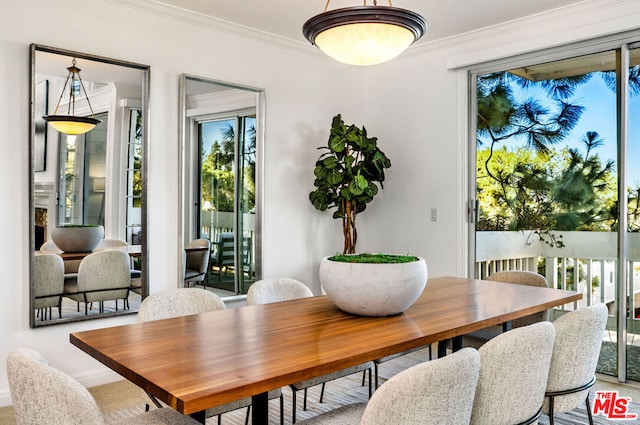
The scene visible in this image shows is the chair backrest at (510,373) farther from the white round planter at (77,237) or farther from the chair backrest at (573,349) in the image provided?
the white round planter at (77,237)

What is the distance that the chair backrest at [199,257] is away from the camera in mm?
3713

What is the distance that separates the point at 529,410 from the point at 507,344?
11.5 inches

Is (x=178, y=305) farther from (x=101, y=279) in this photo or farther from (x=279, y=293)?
(x=101, y=279)

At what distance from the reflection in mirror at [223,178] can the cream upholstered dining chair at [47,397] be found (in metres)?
2.31

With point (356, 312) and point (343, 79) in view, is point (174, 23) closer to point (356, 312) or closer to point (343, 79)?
point (343, 79)

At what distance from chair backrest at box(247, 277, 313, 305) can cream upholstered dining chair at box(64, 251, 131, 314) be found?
1132 mm

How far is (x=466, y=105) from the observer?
418 centimetres

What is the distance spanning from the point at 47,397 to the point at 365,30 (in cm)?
164

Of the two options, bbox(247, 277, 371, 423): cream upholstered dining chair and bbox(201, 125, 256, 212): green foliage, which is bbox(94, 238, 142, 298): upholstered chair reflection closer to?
bbox(201, 125, 256, 212): green foliage

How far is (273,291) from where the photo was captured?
2699 mm

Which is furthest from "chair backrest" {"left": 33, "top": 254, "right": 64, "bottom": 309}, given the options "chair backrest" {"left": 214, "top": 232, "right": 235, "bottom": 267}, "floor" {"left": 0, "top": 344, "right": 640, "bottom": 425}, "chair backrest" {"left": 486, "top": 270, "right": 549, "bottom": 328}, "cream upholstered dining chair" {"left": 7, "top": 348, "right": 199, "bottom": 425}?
"chair backrest" {"left": 486, "top": 270, "right": 549, "bottom": 328}

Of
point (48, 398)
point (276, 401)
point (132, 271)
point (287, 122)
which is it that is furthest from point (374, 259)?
point (287, 122)

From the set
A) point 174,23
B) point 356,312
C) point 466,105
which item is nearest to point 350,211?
point 466,105

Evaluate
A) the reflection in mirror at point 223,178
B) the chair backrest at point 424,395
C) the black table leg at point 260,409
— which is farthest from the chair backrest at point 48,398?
the reflection in mirror at point 223,178
